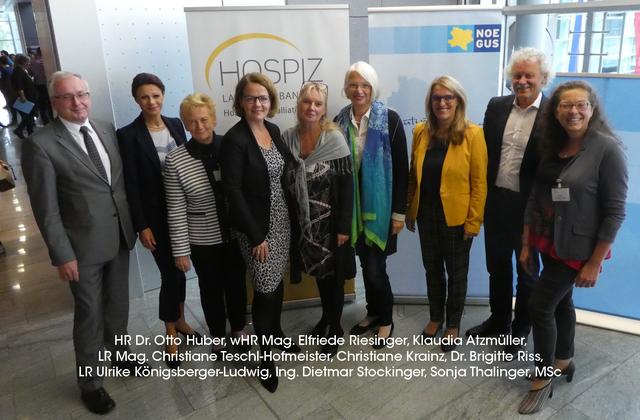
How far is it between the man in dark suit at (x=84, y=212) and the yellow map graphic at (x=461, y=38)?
1952 mm

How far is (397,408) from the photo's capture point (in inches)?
90.2

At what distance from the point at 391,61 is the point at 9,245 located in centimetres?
424

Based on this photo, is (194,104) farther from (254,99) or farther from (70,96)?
(70,96)

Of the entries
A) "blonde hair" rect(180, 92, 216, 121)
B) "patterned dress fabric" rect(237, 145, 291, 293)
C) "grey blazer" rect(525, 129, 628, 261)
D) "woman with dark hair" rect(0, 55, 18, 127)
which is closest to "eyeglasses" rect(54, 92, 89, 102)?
"blonde hair" rect(180, 92, 216, 121)

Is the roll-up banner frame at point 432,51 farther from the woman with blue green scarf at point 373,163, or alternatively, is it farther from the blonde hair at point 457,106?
the blonde hair at point 457,106

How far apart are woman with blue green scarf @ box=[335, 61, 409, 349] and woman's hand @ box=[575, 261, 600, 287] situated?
0.91 m

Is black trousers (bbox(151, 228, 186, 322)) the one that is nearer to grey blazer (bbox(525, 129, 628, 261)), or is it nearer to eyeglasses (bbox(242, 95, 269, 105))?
eyeglasses (bbox(242, 95, 269, 105))

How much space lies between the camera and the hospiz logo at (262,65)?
109 inches

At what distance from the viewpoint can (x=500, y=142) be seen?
7.82ft

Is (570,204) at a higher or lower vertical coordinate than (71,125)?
lower

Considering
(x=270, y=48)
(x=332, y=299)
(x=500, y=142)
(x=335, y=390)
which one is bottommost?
(x=335, y=390)

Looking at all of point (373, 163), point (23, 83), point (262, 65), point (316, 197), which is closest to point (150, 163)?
point (316, 197)

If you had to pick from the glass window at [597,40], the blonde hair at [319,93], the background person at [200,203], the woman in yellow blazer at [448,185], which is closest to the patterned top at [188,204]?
the background person at [200,203]

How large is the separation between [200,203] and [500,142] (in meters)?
1.54
